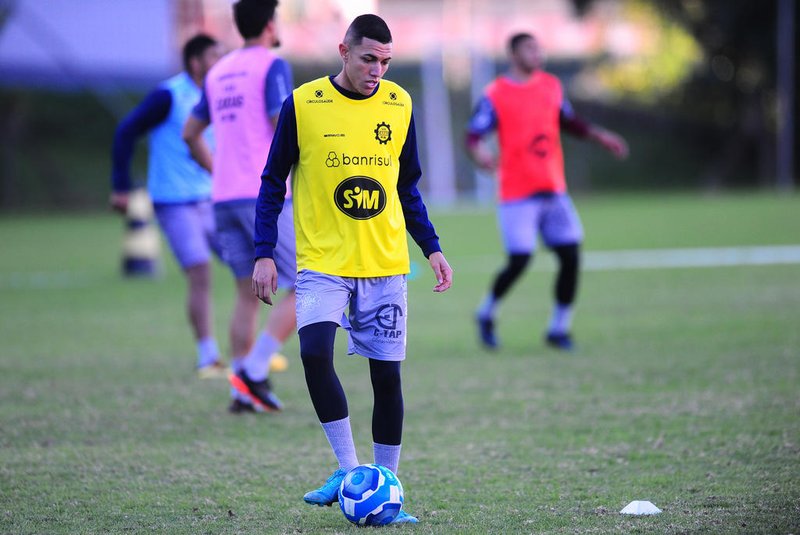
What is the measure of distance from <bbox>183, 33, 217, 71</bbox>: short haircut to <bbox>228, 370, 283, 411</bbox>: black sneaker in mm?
2501

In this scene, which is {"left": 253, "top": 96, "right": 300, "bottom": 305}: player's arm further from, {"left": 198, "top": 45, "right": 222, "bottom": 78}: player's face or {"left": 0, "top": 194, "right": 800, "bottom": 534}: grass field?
{"left": 198, "top": 45, "right": 222, "bottom": 78}: player's face

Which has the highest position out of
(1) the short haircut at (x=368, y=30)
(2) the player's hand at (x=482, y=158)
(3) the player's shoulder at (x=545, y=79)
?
(3) the player's shoulder at (x=545, y=79)

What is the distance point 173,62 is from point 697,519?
111 ft

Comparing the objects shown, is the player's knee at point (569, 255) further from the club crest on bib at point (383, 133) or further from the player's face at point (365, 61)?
the player's face at point (365, 61)

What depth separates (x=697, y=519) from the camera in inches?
173

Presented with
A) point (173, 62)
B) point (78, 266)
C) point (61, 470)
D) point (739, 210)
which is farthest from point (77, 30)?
point (61, 470)

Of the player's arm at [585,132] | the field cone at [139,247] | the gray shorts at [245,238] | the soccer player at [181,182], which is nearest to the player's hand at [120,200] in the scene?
the soccer player at [181,182]

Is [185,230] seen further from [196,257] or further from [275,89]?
[275,89]

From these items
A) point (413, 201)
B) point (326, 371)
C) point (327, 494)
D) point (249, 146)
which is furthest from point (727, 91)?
point (327, 494)

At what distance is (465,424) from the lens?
21.1ft

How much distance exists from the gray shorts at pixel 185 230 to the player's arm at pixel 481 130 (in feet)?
7.93

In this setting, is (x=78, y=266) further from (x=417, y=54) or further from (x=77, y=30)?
(x=417, y=54)

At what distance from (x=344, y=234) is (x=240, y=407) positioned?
257cm

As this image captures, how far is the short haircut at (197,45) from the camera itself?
799 cm
